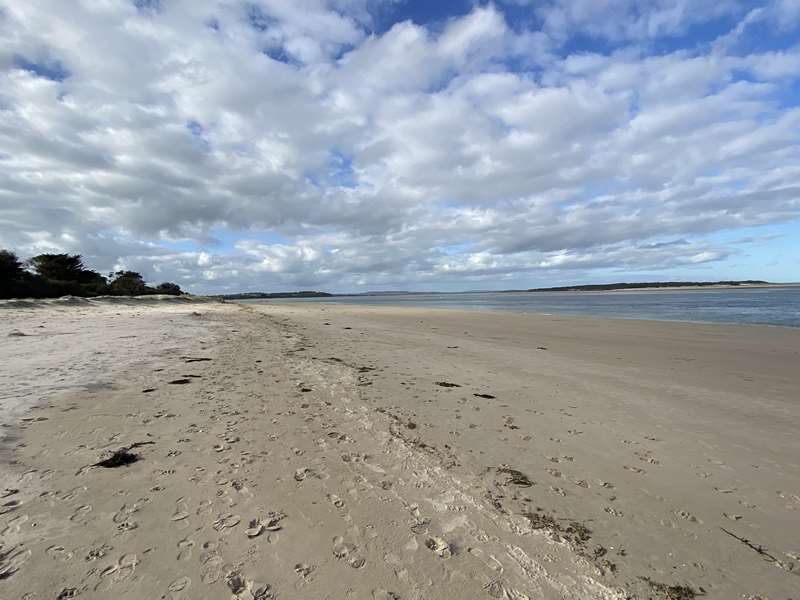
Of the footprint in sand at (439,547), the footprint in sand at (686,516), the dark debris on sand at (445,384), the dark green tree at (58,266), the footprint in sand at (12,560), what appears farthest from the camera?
the dark green tree at (58,266)

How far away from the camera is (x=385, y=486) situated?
425 cm

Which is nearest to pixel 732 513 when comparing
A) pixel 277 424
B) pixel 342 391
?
pixel 277 424

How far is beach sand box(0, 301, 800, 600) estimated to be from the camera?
295cm

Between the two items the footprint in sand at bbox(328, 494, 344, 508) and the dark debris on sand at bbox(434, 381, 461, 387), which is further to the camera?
the dark debris on sand at bbox(434, 381, 461, 387)

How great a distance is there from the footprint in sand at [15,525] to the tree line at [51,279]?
41514 mm

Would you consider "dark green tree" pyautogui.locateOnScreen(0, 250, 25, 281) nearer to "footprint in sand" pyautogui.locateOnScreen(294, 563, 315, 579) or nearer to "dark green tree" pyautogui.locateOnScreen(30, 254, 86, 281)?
"dark green tree" pyautogui.locateOnScreen(30, 254, 86, 281)

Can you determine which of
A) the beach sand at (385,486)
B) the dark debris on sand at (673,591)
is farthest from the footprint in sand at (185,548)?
the dark debris on sand at (673,591)

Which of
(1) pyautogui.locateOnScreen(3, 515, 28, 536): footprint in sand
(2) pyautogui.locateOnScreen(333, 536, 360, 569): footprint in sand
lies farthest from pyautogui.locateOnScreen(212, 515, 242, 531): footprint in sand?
(1) pyautogui.locateOnScreen(3, 515, 28, 536): footprint in sand

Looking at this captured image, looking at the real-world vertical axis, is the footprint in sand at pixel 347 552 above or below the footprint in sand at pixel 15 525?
below

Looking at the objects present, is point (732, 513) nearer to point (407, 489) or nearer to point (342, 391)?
point (407, 489)

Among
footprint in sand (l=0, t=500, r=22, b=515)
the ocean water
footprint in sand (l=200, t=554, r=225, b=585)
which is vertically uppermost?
footprint in sand (l=0, t=500, r=22, b=515)

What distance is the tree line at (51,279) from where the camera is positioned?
112 feet

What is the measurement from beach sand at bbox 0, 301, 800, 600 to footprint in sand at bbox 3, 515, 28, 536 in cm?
2

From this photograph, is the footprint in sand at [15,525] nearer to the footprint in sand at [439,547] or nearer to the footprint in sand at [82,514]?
the footprint in sand at [82,514]
